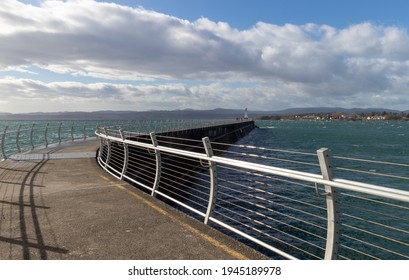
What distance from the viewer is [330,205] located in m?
3.70

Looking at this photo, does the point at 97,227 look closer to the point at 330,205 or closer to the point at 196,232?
the point at 196,232

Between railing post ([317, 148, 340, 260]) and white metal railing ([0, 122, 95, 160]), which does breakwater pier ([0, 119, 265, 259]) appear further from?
white metal railing ([0, 122, 95, 160])

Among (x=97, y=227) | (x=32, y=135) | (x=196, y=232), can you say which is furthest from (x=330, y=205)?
(x=32, y=135)

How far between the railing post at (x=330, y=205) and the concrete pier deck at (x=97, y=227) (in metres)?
0.97

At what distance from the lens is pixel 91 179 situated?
972 cm

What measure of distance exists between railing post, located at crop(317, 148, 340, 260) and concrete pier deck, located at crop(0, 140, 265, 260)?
0.97m

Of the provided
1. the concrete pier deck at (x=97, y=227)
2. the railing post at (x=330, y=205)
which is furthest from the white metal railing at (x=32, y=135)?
the railing post at (x=330, y=205)

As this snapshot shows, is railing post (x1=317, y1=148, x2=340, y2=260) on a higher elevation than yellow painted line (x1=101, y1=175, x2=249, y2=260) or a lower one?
higher

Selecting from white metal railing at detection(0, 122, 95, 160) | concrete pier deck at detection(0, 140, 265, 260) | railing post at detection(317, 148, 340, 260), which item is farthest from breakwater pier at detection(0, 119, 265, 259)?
white metal railing at detection(0, 122, 95, 160)

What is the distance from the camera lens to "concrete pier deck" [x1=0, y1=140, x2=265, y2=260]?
14.9ft

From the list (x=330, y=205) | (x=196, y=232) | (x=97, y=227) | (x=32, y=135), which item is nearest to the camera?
(x=330, y=205)

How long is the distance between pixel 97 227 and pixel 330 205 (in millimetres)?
3510
